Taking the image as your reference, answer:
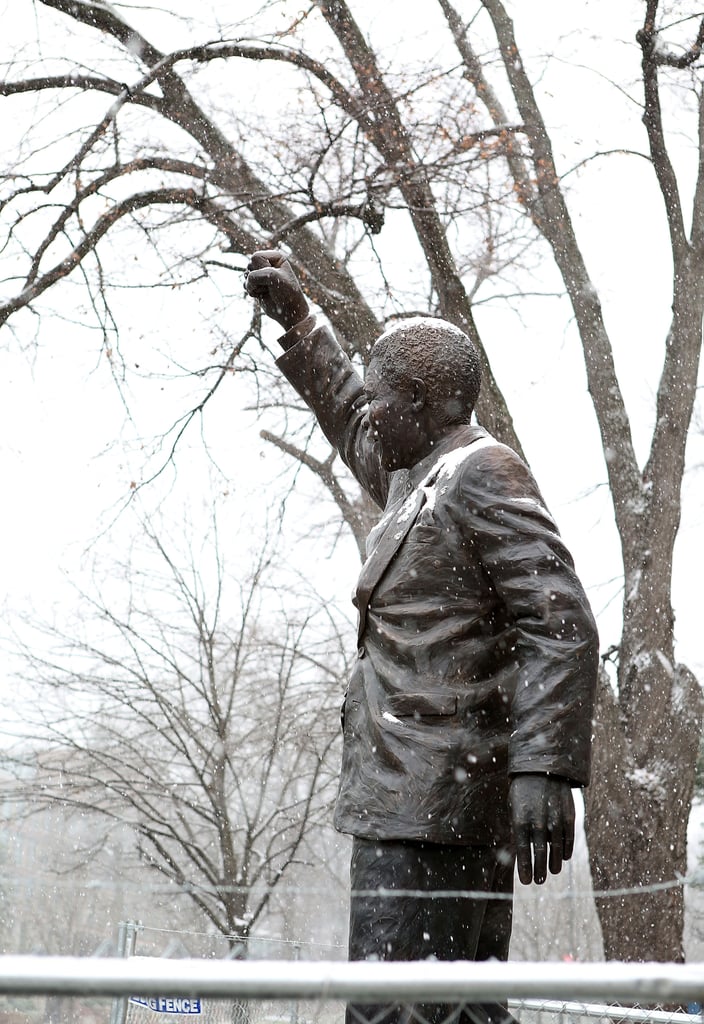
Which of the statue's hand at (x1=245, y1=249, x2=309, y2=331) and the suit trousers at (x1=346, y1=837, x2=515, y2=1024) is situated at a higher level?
the statue's hand at (x1=245, y1=249, x2=309, y2=331)

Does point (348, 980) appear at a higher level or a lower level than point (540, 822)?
lower

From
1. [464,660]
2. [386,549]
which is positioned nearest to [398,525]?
[386,549]

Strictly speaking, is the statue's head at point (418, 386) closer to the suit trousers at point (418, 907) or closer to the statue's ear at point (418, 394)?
the statue's ear at point (418, 394)

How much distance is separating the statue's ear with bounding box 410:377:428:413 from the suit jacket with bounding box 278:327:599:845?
124 millimetres

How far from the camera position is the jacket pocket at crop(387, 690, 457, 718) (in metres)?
2.63

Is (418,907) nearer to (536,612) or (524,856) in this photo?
(524,856)

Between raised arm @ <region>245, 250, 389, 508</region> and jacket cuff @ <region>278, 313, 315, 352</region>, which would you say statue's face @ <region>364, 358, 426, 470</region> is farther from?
jacket cuff @ <region>278, 313, 315, 352</region>

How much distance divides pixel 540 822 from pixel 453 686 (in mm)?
390

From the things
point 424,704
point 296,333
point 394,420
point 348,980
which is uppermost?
point 296,333

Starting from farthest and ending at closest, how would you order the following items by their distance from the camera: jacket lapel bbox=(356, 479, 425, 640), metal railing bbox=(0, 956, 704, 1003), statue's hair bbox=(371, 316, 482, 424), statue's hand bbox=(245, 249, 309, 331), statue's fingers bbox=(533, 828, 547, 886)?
statue's hand bbox=(245, 249, 309, 331) → statue's hair bbox=(371, 316, 482, 424) → jacket lapel bbox=(356, 479, 425, 640) → statue's fingers bbox=(533, 828, 547, 886) → metal railing bbox=(0, 956, 704, 1003)

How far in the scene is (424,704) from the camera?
8.66 ft

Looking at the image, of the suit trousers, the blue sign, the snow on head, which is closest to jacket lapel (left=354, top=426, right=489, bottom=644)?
the snow on head

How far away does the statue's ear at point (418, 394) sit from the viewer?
2.99 meters

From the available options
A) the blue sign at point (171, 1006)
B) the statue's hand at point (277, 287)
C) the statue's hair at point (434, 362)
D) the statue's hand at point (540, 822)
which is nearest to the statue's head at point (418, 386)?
the statue's hair at point (434, 362)
